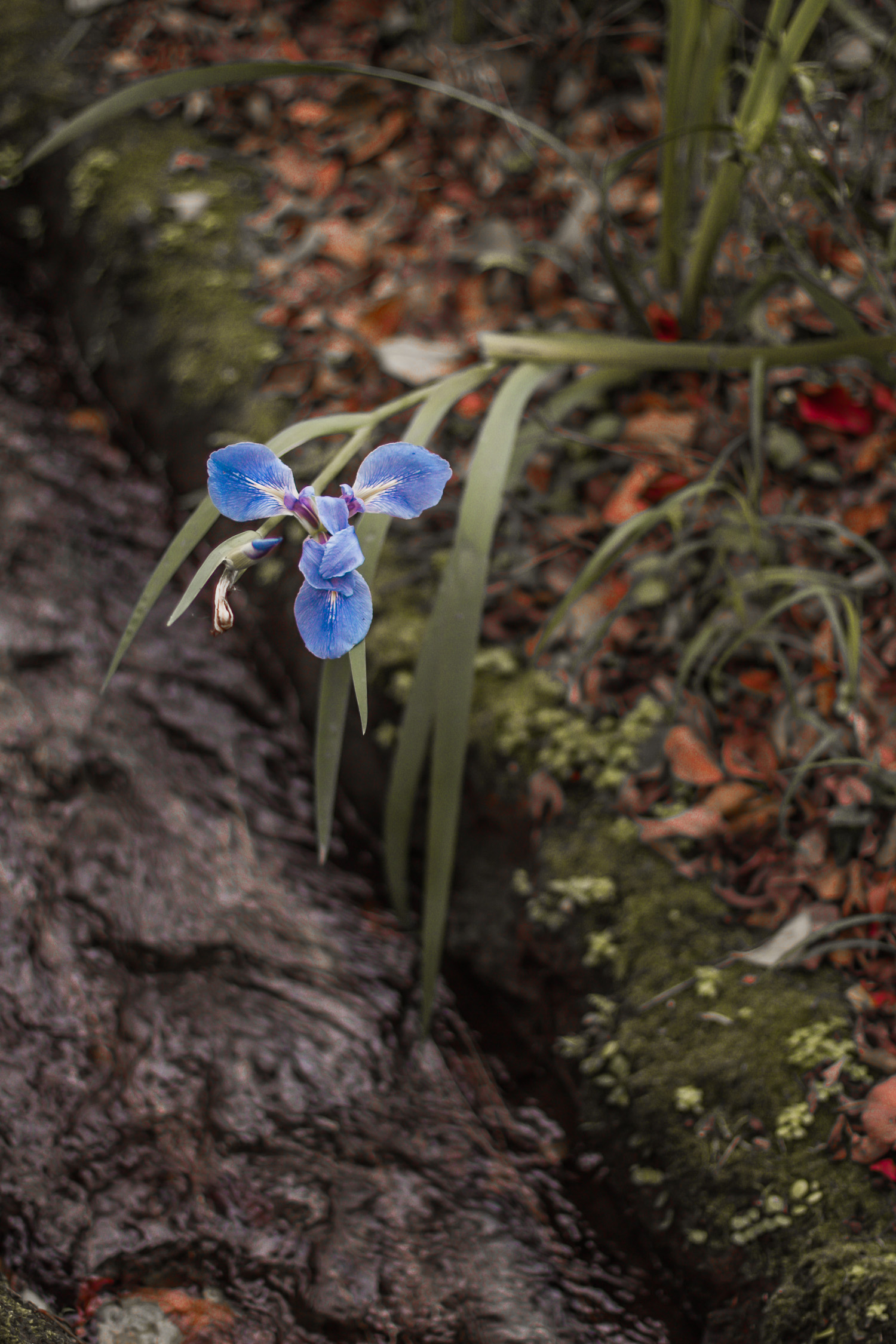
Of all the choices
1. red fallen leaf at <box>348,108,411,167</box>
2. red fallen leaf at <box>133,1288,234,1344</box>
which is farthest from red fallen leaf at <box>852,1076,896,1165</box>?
red fallen leaf at <box>348,108,411,167</box>

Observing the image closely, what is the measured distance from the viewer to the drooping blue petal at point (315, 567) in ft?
2.26

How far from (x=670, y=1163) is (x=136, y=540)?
146 centimetres

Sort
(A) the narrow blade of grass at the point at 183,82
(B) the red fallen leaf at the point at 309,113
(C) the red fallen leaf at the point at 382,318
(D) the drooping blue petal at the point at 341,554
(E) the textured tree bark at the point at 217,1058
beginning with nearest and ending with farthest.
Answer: (D) the drooping blue petal at the point at 341,554
(E) the textured tree bark at the point at 217,1058
(A) the narrow blade of grass at the point at 183,82
(C) the red fallen leaf at the point at 382,318
(B) the red fallen leaf at the point at 309,113

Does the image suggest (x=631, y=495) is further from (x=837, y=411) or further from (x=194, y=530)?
(x=194, y=530)

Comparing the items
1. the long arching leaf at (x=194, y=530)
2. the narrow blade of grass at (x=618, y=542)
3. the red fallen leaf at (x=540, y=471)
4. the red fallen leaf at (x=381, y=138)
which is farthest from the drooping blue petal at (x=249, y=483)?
the red fallen leaf at (x=381, y=138)

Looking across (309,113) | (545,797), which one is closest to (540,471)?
(545,797)

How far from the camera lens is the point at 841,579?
127 centimetres

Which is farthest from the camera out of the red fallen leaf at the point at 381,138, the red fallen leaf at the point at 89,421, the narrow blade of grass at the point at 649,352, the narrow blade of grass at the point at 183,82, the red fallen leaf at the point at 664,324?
the red fallen leaf at the point at 381,138

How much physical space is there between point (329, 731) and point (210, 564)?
27 cm

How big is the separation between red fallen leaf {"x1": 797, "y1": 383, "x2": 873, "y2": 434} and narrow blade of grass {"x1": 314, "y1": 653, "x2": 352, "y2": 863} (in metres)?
0.97

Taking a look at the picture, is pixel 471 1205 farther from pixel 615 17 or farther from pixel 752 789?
pixel 615 17

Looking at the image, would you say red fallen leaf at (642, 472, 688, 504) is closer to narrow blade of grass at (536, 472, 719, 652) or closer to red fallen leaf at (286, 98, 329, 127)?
narrow blade of grass at (536, 472, 719, 652)

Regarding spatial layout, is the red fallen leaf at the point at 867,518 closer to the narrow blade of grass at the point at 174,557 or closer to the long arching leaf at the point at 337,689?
the long arching leaf at the point at 337,689

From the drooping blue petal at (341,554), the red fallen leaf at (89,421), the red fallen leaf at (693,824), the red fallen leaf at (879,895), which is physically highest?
the drooping blue petal at (341,554)
